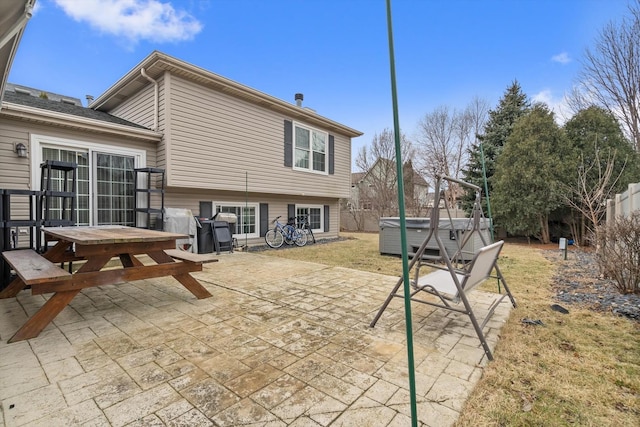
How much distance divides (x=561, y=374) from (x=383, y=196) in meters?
16.4

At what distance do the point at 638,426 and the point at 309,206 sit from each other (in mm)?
9977

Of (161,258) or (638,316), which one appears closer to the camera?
(638,316)

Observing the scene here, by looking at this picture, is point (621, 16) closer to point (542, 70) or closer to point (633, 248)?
point (542, 70)

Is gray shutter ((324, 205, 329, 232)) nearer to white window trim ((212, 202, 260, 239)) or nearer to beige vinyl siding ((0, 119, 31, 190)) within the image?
white window trim ((212, 202, 260, 239))

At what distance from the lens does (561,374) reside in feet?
6.55

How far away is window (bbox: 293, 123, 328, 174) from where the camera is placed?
992 centimetres

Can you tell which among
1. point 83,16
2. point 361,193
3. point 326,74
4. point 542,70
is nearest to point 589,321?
point 326,74

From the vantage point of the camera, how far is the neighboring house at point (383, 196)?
17.6 m

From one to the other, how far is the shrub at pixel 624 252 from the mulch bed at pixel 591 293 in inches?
6.9

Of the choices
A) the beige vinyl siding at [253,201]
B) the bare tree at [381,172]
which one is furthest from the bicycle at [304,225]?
the bare tree at [381,172]

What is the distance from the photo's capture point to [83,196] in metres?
6.23

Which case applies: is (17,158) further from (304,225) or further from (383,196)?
(383,196)

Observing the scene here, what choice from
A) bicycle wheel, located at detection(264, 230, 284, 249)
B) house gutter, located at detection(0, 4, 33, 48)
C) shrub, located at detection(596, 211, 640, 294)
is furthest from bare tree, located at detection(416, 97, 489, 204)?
house gutter, located at detection(0, 4, 33, 48)

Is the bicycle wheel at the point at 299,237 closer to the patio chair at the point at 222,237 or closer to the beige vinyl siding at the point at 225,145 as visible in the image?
the beige vinyl siding at the point at 225,145
